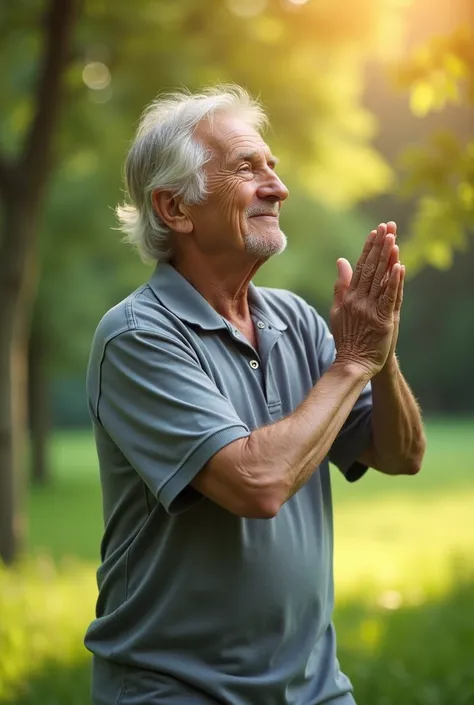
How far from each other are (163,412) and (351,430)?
2.41 feet

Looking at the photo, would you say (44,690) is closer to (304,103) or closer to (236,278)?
(236,278)

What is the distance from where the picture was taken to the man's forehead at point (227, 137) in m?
2.85

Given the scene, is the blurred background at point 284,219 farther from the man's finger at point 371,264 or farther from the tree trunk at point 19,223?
the man's finger at point 371,264

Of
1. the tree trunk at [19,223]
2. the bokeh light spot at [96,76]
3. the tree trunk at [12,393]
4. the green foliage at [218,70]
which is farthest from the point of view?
the bokeh light spot at [96,76]

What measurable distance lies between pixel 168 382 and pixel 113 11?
7.39 metres

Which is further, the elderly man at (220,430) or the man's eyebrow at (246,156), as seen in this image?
the man's eyebrow at (246,156)

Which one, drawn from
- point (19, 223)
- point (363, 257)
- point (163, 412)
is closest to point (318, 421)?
Answer: point (163, 412)

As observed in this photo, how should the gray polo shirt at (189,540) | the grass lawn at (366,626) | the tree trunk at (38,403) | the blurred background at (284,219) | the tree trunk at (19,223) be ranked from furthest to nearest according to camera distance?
the tree trunk at (38,403), the tree trunk at (19,223), the blurred background at (284,219), the grass lawn at (366,626), the gray polo shirt at (189,540)

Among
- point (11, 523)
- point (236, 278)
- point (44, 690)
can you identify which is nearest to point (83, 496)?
point (11, 523)

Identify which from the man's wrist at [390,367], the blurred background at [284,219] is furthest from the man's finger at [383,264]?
the blurred background at [284,219]

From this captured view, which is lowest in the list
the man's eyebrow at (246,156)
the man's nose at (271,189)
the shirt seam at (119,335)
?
the shirt seam at (119,335)

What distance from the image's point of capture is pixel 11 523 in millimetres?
9500

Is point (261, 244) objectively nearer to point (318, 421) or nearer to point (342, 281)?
point (342, 281)

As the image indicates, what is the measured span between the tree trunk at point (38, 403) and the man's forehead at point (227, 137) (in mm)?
15100
